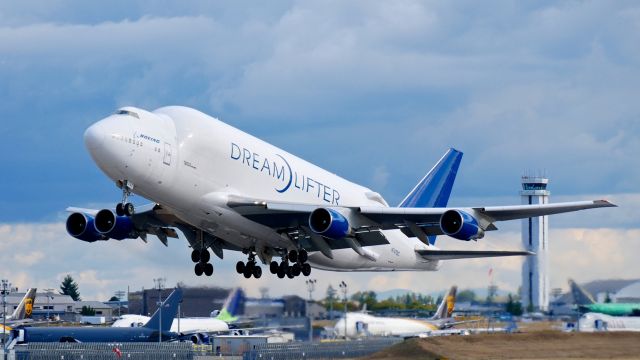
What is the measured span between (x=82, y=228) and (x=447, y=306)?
48557 millimetres

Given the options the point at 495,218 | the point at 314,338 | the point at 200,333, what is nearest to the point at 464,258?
the point at 495,218

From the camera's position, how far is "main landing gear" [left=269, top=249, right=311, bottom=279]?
2114 inches

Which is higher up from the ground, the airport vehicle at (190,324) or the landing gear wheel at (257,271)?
the landing gear wheel at (257,271)

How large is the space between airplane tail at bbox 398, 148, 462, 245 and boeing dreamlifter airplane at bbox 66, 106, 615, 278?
5864 millimetres

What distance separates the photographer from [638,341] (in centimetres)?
8056

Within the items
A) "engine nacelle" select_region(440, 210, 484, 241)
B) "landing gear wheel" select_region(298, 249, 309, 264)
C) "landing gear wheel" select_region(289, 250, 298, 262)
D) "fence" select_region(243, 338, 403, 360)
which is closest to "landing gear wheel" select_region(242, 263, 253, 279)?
"landing gear wheel" select_region(289, 250, 298, 262)

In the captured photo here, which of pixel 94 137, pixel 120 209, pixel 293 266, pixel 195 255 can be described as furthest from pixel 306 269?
pixel 94 137

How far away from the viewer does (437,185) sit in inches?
2672

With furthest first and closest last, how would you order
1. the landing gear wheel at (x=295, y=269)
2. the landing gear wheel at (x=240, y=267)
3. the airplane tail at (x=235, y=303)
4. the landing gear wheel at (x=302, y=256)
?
the airplane tail at (x=235, y=303)
the landing gear wheel at (x=240, y=267)
the landing gear wheel at (x=295, y=269)
the landing gear wheel at (x=302, y=256)

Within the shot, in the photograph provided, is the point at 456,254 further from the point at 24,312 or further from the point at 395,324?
the point at 24,312

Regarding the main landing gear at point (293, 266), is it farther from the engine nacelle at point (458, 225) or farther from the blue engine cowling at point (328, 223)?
the engine nacelle at point (458, 225)

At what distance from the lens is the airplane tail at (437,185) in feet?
218

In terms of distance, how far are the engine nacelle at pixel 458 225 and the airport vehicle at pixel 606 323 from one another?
138ft

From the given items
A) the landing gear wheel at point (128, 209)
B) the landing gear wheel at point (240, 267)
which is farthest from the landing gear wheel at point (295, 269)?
the landing gear wheel at point (128, 209)
